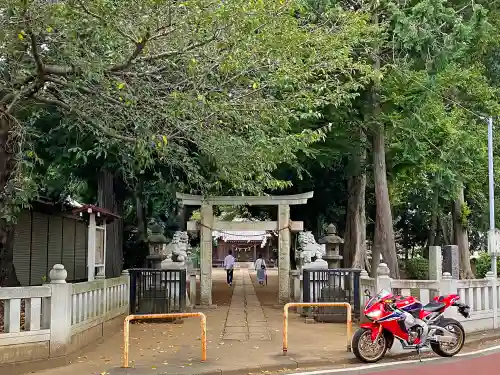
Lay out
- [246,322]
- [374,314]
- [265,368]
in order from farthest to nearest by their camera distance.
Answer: [246,322], [374,314], [265,368]

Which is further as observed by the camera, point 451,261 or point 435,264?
point 451,261

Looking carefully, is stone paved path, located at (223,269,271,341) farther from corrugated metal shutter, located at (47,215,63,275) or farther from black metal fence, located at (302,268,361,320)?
corrugated metal shutter, located at (47,215,63,275)

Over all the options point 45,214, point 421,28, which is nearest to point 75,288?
point 45,214

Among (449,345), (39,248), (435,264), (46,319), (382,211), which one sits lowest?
(449,345)

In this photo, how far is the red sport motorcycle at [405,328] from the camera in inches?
384

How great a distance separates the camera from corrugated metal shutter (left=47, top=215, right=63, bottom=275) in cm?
1970

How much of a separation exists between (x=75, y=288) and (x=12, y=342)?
160 centimetres

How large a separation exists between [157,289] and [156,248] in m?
2.71

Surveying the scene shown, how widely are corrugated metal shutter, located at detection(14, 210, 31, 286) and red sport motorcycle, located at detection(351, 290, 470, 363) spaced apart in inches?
430

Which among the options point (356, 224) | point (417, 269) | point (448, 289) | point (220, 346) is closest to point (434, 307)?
point (448, 289)

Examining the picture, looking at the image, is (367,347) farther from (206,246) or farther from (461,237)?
(461,237)

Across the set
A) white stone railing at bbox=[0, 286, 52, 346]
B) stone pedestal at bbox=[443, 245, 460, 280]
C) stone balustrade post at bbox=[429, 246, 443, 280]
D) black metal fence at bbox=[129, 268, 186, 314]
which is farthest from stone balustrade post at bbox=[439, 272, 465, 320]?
white stone railing at bbox=[0, 286, 52, 346]

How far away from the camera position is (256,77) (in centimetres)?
1126

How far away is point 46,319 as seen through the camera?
31.0ft
